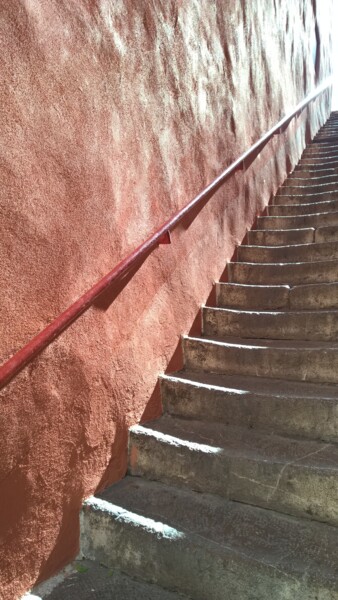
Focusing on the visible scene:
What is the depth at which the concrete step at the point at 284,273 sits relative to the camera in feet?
9.65

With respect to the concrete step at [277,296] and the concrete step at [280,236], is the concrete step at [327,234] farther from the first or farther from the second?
the concrete step at [277,296]

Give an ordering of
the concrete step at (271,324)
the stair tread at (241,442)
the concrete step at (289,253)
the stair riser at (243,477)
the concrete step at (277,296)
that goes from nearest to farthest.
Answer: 1. the stair riser at (243,477)
2. the stair tread at (241,442)
3. the concrete step at (271,324)
4. the concrete step at (277,296)
5. the concrete step at (289,253)

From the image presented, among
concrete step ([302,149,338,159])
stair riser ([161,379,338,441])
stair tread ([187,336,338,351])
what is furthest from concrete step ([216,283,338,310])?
concrete step ([302,149,338,159])

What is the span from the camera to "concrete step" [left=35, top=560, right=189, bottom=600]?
Answer: 154 cm

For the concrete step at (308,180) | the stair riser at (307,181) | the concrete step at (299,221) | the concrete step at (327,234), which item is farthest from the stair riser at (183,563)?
Result: the concrete step at (308,180)

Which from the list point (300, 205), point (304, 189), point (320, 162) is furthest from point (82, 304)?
point (320, 162)

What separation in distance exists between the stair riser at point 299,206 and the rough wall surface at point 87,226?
1.24m

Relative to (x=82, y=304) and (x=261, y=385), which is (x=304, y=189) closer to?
(x=261, y=385)

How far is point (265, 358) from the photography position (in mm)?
2418

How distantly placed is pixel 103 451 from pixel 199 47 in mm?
2818

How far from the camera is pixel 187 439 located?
2064 millimetres

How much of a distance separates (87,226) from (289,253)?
1975mm

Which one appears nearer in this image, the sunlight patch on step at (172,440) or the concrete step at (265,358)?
the sunlight patch on step at (172,440)

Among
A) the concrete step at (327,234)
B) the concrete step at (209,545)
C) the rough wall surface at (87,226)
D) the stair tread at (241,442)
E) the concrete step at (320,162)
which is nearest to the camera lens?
the concrete step at (209,545)
